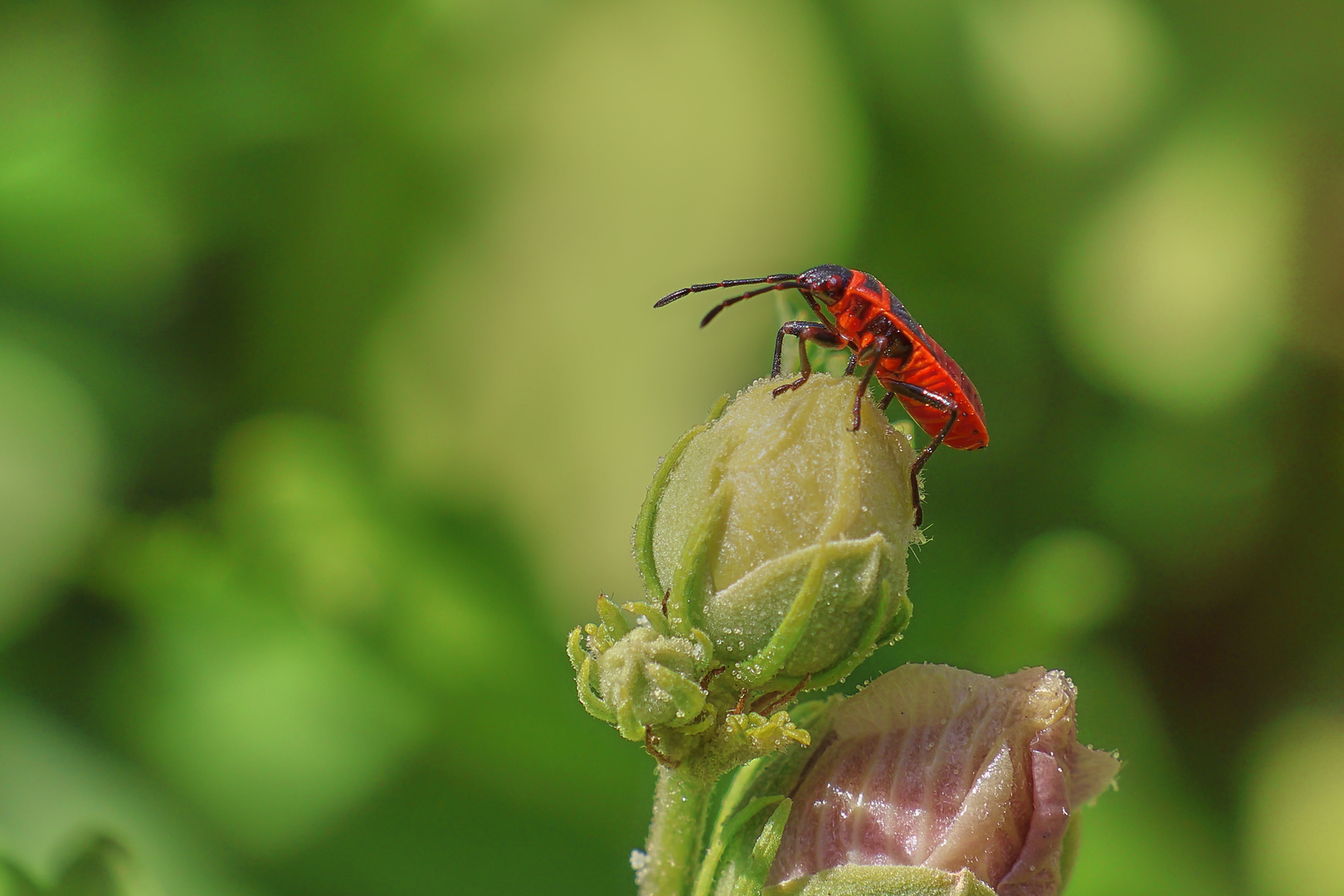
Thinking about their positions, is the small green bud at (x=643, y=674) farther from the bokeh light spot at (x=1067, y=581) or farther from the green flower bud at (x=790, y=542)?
the bokeh light spot at (x=1067, y=581)

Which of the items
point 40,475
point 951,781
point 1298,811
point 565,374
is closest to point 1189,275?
point 1298,811

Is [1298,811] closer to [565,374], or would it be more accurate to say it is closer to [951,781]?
[951,781]

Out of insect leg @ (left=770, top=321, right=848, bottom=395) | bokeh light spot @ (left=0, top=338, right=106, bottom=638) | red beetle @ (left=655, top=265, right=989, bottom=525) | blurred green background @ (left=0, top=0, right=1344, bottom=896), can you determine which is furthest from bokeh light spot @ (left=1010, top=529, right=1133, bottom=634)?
bokeh light spot @ (left=0, top=338, right=106, bottom=638)

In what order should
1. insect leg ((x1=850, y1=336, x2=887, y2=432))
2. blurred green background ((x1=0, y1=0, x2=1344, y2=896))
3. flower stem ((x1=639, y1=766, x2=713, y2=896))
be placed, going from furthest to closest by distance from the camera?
blurred green background ((x1=0, y1=0, x2=1344, y2=896)) → flower stem ((x1=639, y1=766, x2=713, y2=896)) → insect leg ((x1=850, y1=336, x2=887, y2=432))

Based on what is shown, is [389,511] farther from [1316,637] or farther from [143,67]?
[1316,637]

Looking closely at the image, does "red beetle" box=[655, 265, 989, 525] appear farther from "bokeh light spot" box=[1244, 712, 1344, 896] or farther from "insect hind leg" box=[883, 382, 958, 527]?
"bokeh light spot" box=[1244, 712, 1344, 896]

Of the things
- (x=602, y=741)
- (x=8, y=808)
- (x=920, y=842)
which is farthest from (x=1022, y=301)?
(x=8, y=808)
